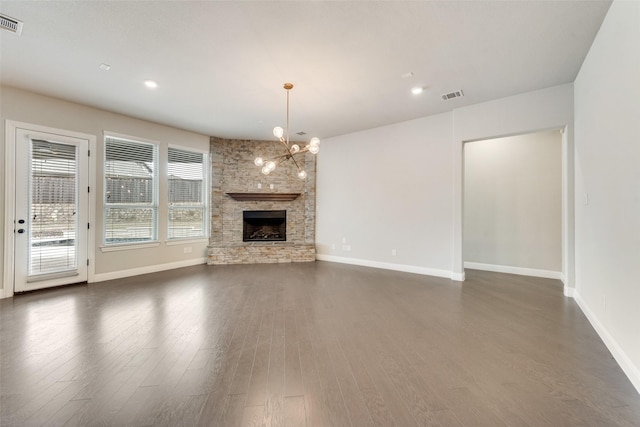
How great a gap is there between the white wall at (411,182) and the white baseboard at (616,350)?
1755 millimetres

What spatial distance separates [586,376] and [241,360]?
268 cm

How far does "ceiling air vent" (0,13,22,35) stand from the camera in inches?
99.2

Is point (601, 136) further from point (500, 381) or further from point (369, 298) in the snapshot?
point (369, 298)

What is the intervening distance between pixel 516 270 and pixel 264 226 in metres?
5.73

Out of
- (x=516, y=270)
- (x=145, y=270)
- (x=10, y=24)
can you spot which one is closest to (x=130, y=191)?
(x=145, y=270)

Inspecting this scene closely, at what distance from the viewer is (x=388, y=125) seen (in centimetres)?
583

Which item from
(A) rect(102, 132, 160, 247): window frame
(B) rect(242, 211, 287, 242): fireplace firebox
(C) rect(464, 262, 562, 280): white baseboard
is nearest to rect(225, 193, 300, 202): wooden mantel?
(B) rect(242, 211, 287, 242): fireplace firebox

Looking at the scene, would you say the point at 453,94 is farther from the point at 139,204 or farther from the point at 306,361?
the point at 139,204

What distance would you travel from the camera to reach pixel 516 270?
537 centimetres

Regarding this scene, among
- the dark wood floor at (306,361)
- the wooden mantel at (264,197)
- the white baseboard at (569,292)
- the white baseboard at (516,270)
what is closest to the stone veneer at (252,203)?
the wooden mantel at (264,197)

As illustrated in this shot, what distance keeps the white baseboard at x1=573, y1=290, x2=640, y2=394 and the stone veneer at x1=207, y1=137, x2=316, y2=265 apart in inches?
195

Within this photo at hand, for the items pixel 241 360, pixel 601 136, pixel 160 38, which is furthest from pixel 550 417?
pixel 160 38

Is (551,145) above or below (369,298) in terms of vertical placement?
above

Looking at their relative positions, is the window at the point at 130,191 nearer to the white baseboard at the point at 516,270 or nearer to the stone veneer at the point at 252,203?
the stone veneer at the point at 252,203
